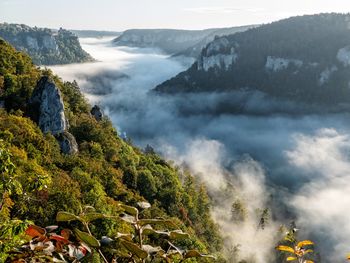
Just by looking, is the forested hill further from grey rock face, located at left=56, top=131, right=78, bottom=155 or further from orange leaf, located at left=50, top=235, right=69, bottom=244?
orange leaf, located at left=50, top=235, right=69, bottom=244

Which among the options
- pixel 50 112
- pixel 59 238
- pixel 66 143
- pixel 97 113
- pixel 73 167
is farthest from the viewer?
pixel 97 113

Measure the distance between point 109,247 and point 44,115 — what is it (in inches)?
3961

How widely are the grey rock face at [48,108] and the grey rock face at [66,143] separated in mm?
2175

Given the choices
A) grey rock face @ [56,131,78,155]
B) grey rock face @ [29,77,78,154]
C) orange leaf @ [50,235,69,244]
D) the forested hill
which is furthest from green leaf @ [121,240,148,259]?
grey rock face @ [29,77,78,154]

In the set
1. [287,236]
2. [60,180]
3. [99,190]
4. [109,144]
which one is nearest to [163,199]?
[109,144]

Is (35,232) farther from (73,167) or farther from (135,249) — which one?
(73,167)

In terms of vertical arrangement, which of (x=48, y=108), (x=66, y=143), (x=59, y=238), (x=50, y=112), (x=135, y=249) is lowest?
(x=66, y=143)

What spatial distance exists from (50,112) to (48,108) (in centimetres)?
99

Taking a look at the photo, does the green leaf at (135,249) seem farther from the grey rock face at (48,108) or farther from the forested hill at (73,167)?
the grey rock face at (48,108)

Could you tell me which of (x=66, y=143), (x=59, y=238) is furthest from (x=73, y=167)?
(x=59, y=238)

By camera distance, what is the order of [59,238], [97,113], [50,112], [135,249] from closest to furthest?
[135,249], [59,238], [50,112], [97,113]

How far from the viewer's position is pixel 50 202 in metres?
65.9

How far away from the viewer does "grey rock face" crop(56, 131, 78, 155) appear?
9825cm

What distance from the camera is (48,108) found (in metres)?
102
